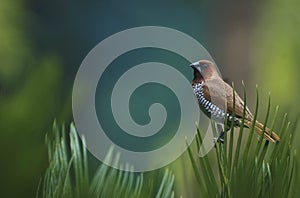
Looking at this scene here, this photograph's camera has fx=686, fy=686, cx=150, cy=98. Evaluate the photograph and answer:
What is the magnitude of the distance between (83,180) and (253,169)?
54mm

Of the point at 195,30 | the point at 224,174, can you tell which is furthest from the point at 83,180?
the point at 195,30

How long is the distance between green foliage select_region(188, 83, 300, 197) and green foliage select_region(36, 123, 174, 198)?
2 cm

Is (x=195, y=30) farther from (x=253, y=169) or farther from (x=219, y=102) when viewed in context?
(x=253, y=169)

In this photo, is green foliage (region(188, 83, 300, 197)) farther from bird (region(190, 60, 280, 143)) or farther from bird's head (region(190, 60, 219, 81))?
bird's head (region(190, 60, 219, 81))

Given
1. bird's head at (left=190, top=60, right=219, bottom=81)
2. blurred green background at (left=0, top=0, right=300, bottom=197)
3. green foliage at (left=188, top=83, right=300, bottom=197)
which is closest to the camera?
green foliage at (left=188, top=83, right=300, bottom=197)

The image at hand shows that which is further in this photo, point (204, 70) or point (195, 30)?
point (195, 30)

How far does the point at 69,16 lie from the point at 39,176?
2.80m

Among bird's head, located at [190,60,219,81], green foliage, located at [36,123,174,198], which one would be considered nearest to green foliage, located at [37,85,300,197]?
green foliage, located at [36,123,174,198]

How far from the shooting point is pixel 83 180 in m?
0.22

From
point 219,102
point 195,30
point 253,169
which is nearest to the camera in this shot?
point 253,169

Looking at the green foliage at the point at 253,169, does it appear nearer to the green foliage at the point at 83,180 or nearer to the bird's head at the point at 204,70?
the green foliage at the point at 83,180

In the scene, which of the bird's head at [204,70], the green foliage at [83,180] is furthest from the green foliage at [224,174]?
the bird's head at [204,70]

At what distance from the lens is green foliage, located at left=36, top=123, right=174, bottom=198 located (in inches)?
8.5

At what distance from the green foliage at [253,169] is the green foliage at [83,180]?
2 cm
